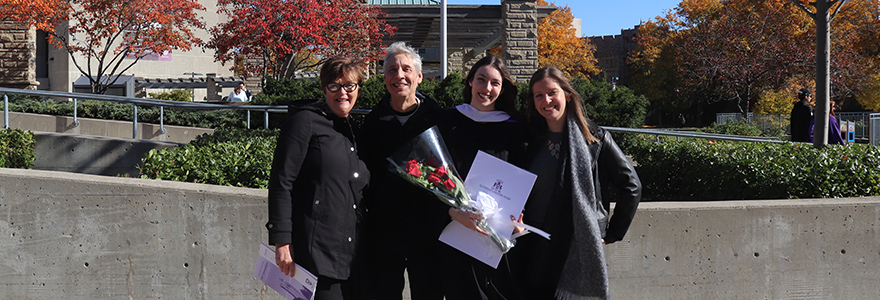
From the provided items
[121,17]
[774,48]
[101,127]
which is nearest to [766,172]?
[101,127]

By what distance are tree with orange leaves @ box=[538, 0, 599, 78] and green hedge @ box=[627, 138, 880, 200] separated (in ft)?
120

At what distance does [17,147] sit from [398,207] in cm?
667

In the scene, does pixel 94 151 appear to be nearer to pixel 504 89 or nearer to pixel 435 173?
pixel 504 89

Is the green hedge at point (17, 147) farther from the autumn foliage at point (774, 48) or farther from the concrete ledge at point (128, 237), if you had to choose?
the autumn foliage at point (774, 48)

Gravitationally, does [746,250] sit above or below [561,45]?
below

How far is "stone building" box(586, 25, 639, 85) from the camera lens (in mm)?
72438

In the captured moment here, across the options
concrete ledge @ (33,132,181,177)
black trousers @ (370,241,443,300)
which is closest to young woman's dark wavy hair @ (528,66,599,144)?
black trousers @ (370,241,443,300)

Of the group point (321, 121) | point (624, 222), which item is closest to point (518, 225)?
point (624, 222)

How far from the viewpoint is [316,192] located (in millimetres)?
3037

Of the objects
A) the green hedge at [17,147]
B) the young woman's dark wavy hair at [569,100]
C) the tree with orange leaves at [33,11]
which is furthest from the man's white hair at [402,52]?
the tree with orange leaves at [33,11]

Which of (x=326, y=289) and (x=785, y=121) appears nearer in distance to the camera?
(x=326, y=289)

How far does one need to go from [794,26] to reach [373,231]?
3398cm

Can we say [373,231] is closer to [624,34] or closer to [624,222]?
[624,222]

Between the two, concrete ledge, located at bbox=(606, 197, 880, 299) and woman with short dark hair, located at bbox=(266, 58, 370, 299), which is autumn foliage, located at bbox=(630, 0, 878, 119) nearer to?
concrete ledge, located at bbox=(606, 197, 880, 299)
